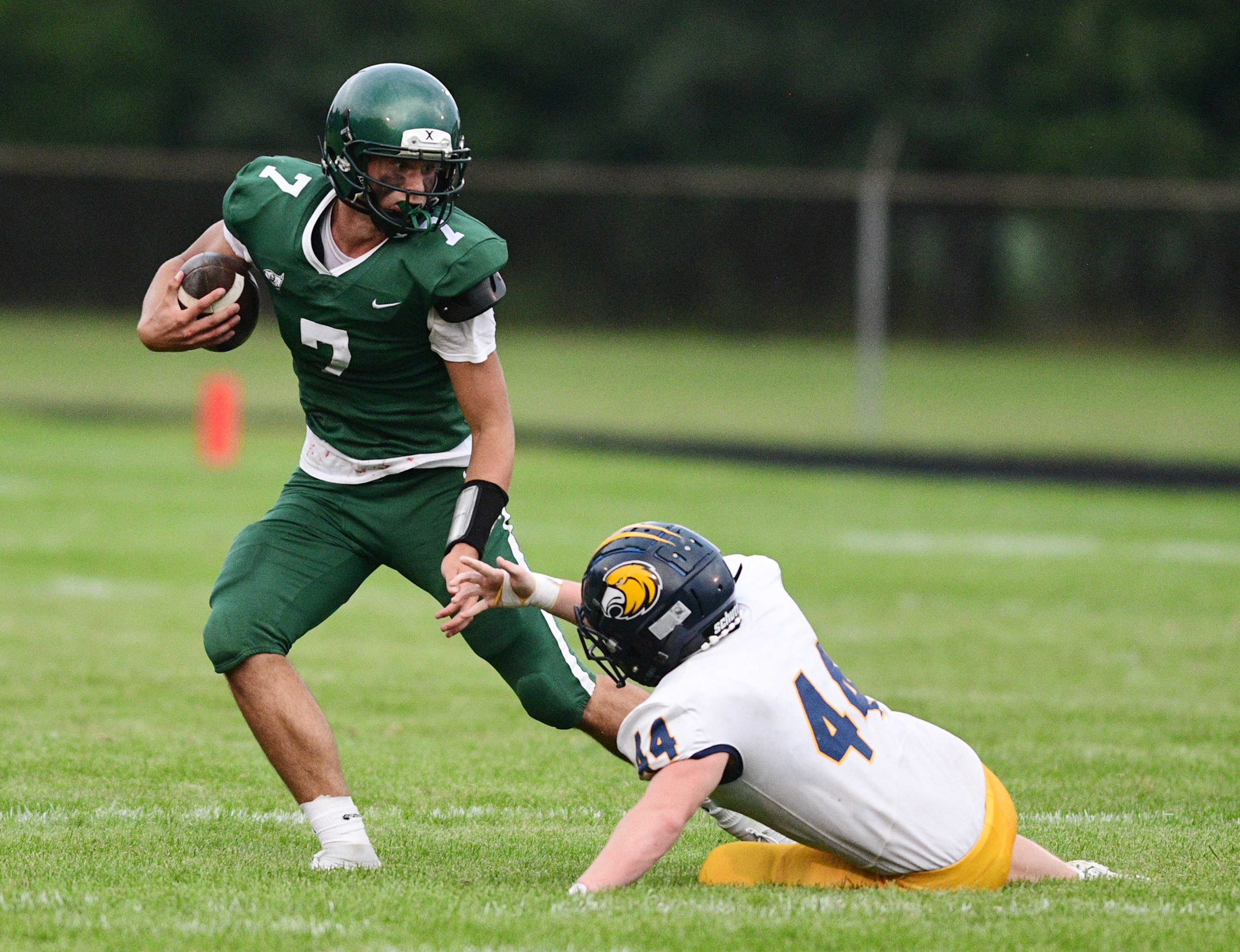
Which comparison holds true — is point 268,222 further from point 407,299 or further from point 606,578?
point 606,578

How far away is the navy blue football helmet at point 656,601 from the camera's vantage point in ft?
11.7

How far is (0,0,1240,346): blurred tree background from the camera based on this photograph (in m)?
20.8

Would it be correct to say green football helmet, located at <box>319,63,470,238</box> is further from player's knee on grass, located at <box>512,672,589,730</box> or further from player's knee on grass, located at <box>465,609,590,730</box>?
player's knee on grass, located at <box>512,672,589,730</box>

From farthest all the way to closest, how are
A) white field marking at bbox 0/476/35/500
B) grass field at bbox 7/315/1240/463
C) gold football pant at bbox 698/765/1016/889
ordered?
grass field at bbox 7/315/1240/463 → white field marking at bbox 0/476/35/500 → gold football pant at bbox 698/765/1016/889

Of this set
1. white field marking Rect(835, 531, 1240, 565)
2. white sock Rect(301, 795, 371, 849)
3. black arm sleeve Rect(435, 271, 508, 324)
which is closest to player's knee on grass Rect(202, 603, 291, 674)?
white sock Rect(301, 795, 371, 849)

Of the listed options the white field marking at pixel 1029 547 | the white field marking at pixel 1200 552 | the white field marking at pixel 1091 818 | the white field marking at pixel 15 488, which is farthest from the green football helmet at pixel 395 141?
the white field marking at pixel 15 488

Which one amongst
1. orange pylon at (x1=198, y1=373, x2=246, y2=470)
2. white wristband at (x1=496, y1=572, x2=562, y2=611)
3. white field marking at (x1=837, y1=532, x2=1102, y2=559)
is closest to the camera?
white wristband at (x1=496, y1=572, x2=562, y2=611)

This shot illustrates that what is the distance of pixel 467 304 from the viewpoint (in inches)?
165

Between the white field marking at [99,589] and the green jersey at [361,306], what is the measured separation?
4.55m

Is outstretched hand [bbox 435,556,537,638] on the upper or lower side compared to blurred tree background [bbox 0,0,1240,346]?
lower

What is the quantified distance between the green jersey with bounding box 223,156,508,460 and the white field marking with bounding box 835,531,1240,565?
21.6 feet

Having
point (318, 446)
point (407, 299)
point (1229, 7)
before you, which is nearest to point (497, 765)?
point (318, 446)

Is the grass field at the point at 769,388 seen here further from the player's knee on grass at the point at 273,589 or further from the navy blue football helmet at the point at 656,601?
the navy blue football helmet at the point at 656,601

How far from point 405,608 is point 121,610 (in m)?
1.43
